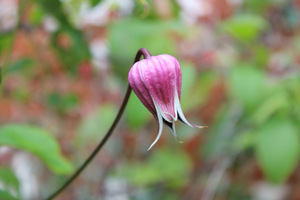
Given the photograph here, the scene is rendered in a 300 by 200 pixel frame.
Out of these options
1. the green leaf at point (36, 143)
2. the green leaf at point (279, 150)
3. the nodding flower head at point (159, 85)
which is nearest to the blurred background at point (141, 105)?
the green leaf at point (279, 150)

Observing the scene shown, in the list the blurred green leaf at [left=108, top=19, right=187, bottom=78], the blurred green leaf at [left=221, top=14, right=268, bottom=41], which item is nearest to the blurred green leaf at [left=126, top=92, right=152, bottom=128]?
the blurred green leaf at [left=108, top=19, right=187, bottom=78]

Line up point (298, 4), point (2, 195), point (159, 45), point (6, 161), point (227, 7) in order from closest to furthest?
point (2, 195) < point (159, 45) < point (6, 161) < point (227, 7) < point (298, 4)

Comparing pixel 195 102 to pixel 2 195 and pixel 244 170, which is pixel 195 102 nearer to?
pixel 244 170

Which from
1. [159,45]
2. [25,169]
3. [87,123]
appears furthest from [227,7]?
[25,169]

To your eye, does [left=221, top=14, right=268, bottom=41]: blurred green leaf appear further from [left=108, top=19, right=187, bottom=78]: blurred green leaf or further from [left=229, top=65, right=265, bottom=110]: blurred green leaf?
[left=108, top=19, right=187, bottom=78]: blurred green leaf

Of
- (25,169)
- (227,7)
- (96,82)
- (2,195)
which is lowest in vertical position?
(25,169)

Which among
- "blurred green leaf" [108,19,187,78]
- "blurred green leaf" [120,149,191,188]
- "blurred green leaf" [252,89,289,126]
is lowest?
"blurred green leaf" [120,149,191,188]
